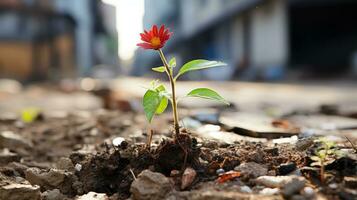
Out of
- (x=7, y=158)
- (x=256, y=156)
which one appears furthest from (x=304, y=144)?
(x=7, y=158)

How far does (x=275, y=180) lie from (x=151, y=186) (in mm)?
384

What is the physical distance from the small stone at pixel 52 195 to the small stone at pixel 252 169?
62 cm

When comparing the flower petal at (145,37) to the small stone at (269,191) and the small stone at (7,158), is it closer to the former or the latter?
the small stone at (269,191)

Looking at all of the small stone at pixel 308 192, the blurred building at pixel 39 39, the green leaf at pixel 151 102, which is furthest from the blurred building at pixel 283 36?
the small stone at pixel 308 192

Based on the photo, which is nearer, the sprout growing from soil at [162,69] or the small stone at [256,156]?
the sprout growing from soil at [162,69]

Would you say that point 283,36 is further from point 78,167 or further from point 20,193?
point 20,193

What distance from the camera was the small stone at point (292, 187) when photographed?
1353 millimetres

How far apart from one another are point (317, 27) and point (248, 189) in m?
15.6

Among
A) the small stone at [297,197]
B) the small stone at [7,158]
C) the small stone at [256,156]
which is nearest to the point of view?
the small stone at [297,197]

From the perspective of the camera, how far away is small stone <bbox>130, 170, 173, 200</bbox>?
57.6 inches

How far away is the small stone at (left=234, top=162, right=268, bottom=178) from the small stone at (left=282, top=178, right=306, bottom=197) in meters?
0.20

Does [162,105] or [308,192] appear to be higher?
[162,105]

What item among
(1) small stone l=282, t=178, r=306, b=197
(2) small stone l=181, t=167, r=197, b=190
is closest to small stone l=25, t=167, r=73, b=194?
(2) small stone l=181, t=167, r=197, b=190

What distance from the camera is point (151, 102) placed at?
63.0 inches
